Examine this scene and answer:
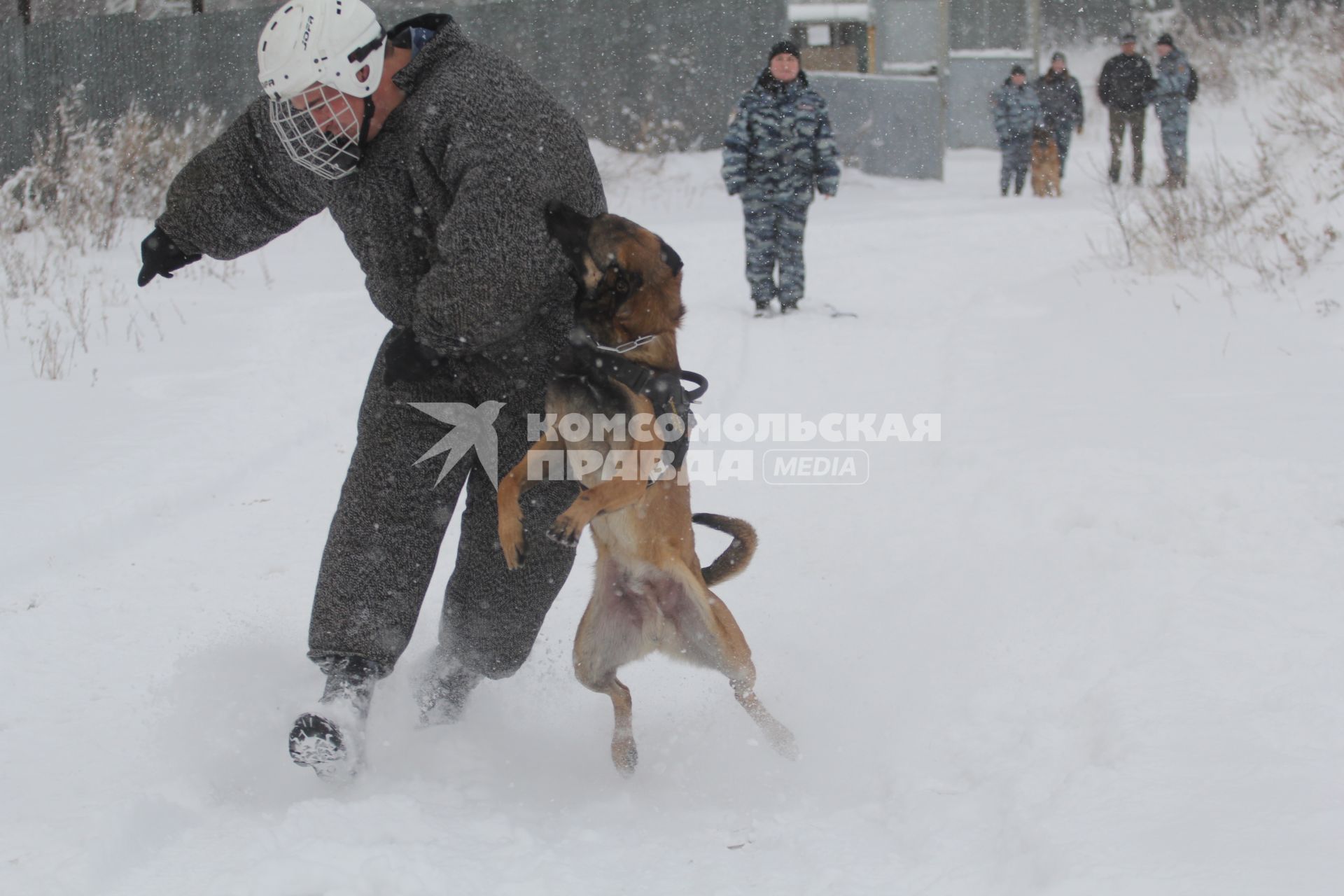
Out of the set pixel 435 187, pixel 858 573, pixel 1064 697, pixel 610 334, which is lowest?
pixel 858 573

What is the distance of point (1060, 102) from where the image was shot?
A: 15453mm

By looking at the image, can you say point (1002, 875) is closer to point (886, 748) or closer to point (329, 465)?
point (886, 748)

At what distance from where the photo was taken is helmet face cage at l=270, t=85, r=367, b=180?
2498 mm

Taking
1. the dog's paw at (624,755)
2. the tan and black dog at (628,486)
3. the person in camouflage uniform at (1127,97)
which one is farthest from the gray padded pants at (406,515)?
the person in camouflage uniform at (1127,97)

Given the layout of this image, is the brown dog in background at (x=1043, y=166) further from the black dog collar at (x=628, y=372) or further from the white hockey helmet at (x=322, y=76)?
the white hockey helmet at (x=322, y=76)

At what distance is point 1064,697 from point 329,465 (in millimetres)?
3482

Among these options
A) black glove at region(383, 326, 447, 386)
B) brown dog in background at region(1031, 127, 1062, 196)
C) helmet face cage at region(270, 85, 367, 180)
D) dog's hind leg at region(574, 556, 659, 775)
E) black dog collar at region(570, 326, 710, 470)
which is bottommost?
brown dog in background at region(1031, 127, 1062, 196)

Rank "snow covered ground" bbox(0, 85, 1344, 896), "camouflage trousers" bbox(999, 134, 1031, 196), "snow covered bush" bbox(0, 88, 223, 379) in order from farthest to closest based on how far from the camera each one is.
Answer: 1. "camouflage trousers" bbox(999, 134, 1031, 196)
2. "snow covered bush" bbox(0, 88, 223, 379)
3. "snow covered ground" bbox(0, 85, 1344, 896)

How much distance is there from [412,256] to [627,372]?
0.56 meters

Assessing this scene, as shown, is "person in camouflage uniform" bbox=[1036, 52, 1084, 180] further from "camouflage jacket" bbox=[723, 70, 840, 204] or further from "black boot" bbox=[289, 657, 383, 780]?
"black boot" bbox=[289, 657, 383, 780]

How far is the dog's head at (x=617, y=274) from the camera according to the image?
263 cm

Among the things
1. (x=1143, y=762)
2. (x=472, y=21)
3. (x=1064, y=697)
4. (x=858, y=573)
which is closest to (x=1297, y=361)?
(x=858, y=573)

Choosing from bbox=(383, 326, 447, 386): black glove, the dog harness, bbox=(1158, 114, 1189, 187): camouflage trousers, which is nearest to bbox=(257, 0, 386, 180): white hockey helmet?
bbox=(383, 326, 447, 386): black glove

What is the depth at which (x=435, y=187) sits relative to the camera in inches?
101
